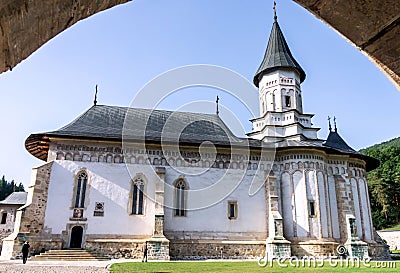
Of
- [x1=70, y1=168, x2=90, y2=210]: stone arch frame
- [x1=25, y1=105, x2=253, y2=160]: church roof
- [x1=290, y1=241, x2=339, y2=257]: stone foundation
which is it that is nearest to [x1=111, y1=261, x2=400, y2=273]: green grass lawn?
[x1=290, y1=241, x2=339, y2=257]: stone foundation

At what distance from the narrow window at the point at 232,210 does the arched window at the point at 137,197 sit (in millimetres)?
5359

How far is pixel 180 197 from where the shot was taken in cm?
2039

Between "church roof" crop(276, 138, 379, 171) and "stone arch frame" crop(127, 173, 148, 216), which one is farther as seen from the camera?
"church roof" crop(276, 138, 379, 171)

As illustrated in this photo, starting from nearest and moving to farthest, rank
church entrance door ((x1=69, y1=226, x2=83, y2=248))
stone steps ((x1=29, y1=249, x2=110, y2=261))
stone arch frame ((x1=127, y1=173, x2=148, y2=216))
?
stone steps ((x1=29, y1=249, x2=110, y2=261)), church entrance door ((x1=69, y1=226, x2=83, y2=248)), stone arch frame ((x1=127, y1=173, x2=148, y2=216))

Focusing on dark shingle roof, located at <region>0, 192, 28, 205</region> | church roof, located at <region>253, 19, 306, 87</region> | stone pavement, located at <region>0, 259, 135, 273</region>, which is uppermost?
church roof, located at <region>253, 19, 306, 87</region>

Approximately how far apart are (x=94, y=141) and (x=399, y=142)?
84770 mm

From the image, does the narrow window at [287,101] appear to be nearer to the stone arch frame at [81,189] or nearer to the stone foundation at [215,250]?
the stone foundation at [215,250]

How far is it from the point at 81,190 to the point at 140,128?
5.53 meters

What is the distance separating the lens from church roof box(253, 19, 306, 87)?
27237 millimetres

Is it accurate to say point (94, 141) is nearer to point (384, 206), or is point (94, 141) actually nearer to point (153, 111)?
point (153, 111)

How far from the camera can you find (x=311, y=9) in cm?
224

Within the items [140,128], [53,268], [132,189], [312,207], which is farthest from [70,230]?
[312,207]

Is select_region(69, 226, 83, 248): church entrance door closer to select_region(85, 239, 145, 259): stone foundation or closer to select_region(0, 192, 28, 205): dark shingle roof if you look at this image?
select_region(85, 239, 145, 259): stone foundation

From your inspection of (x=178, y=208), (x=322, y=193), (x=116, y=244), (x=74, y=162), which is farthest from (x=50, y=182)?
(x=322, y=193)
